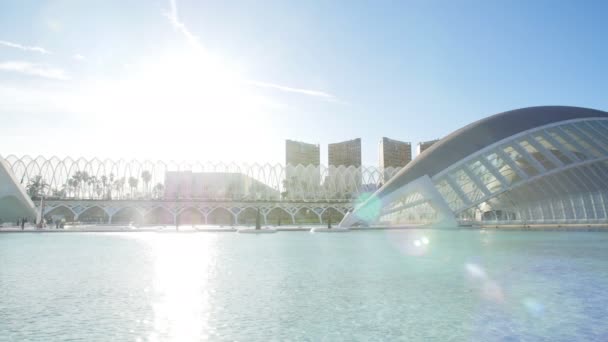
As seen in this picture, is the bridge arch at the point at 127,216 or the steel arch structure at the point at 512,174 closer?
the steel arch structure at the point at 512,174

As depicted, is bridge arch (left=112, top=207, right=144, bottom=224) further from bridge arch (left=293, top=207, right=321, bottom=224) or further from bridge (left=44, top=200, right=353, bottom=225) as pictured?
bridge arch (left=293, top=207, right=321, bottom=224)

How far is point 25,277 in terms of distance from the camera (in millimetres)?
13164

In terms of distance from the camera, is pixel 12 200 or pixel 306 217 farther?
pixel 306 217

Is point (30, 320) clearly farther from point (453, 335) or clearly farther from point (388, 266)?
point (388, 266)

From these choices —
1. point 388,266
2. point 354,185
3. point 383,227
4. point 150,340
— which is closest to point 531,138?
point 383,227

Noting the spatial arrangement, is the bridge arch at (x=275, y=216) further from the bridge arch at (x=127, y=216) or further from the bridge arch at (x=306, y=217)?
the bridge arch at (x=127, y=216)

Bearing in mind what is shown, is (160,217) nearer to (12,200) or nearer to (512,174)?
(12,200)

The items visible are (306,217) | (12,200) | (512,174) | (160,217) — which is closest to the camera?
(512,174)

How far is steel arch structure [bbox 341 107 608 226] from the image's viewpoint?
153ft

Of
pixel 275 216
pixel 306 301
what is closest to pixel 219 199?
pixel 275 216

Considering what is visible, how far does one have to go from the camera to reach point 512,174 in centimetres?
5069

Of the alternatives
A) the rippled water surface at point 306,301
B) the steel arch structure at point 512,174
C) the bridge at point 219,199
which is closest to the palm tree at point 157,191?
the bridge at point 219,199

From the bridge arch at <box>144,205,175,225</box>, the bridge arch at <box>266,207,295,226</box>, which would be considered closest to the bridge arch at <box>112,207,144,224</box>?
the bridge arch at <box>144,205,175,225</box>

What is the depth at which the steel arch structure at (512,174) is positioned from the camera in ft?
153
